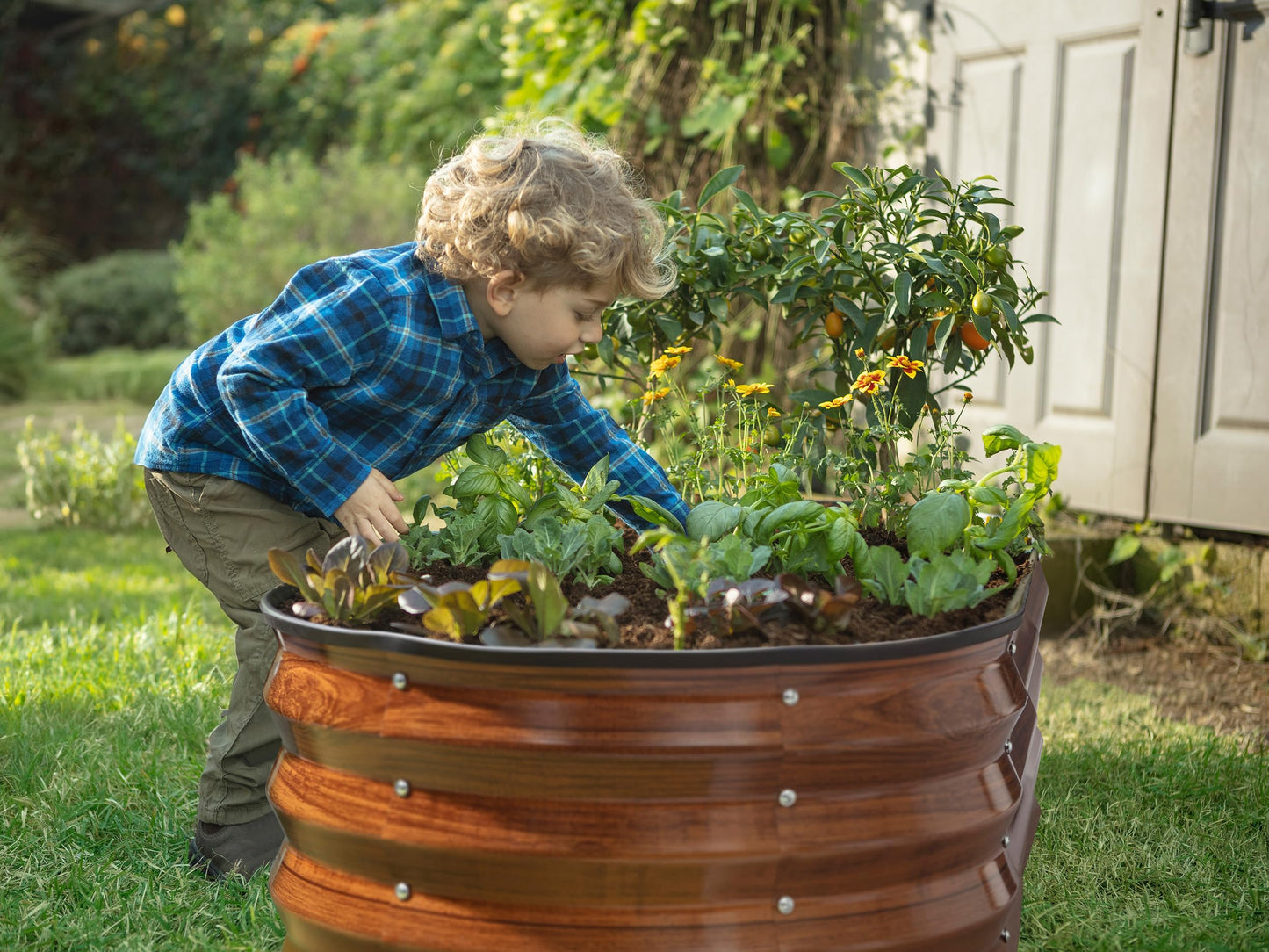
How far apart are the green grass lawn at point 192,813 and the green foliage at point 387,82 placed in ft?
10.7

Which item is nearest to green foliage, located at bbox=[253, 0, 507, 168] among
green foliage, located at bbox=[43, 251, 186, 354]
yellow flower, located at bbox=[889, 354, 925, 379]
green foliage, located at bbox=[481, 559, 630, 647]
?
green foliage, located at bbox=[43, 251, 186, 354]

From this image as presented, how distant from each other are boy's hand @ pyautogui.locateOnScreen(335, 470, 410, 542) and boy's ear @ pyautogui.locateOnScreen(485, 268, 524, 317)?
0.32 metres

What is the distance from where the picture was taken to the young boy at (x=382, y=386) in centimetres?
173

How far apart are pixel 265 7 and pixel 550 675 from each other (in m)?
13.5

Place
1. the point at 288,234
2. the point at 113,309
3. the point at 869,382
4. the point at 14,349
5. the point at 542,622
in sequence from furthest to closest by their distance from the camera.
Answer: the point at 113,309
the point at 14,349
the point at 288,234
the point at 869,382
the point at 542,622

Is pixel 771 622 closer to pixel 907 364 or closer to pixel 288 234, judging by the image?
pixel 907 364

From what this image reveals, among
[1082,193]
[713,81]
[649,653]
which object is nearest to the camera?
[649,653]

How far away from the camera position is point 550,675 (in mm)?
1216

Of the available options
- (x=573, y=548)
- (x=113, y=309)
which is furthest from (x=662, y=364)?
(x=113, y=309)

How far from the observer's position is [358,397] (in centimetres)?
184

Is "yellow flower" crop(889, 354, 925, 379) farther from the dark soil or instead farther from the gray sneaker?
the gray sneaker

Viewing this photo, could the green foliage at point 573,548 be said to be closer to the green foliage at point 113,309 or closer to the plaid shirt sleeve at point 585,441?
the plaid shirt sleeve at point 585,441

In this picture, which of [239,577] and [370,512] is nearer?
[370,512]

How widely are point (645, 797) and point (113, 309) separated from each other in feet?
35.7
